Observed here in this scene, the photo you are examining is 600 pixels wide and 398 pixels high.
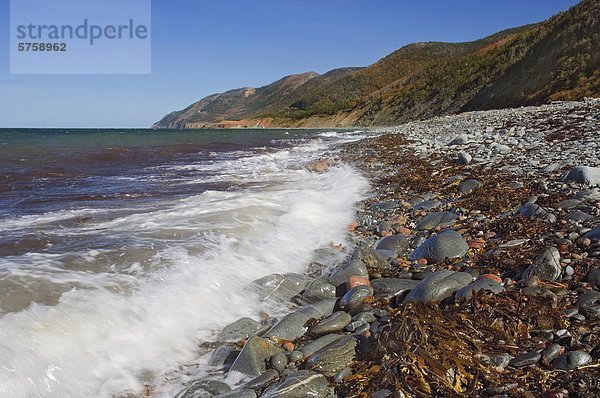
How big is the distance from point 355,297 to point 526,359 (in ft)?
4.73

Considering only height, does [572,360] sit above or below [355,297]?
above

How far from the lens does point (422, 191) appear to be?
687cm

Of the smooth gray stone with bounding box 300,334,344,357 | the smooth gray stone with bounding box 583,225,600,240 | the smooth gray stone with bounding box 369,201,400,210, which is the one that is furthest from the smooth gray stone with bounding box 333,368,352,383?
the smooth gray stone with bounding box 369,201,400,210

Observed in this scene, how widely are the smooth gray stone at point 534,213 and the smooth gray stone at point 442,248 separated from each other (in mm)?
883

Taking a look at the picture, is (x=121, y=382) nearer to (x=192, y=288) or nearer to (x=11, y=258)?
(x=192, y=288)

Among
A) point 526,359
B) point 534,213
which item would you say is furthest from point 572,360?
point 534,213

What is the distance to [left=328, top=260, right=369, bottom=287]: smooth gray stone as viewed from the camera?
12.8 ft

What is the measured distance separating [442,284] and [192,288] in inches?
90.6

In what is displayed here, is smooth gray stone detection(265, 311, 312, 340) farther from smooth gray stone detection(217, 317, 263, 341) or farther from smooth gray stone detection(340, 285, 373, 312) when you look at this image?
smooth gray stone detection(340, 285, 373, 312)

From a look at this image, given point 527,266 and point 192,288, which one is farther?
point 192,288

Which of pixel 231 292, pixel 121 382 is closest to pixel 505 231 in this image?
pixel 231 292

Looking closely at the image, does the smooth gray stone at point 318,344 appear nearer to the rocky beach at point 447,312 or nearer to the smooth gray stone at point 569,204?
the rocky beach at point 447,312

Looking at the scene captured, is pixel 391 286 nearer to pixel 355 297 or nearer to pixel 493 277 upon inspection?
pixel 355 297

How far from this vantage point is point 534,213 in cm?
443
